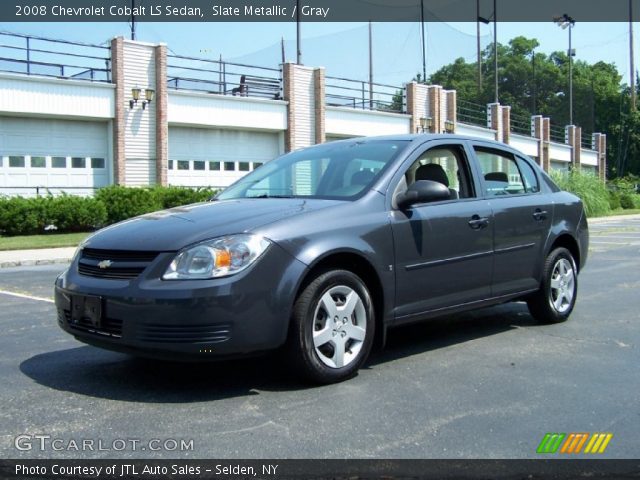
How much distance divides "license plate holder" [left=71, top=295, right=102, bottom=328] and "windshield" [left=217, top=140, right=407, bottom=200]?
1620 millimetres

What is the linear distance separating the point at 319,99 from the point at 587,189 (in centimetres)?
1425

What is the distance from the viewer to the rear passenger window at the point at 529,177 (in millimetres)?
6473

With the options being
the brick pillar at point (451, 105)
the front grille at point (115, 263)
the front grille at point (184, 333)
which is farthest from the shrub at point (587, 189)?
the front grille at point (184, 333)

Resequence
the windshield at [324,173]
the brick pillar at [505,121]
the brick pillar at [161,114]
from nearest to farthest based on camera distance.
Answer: the windshield at [324,173], the brick pillar at [161,114], the brick pillar at [505,121]

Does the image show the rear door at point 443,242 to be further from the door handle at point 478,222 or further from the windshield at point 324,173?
the windshield at point 324,173

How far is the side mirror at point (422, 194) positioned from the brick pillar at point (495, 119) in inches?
1795

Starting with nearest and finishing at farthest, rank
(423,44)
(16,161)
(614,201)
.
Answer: (16,161)
(614,201)
(423,44)

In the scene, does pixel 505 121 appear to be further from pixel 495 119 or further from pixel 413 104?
pixel 413 104

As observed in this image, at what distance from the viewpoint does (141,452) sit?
335 cm

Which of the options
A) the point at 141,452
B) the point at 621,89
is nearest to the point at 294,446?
the point at 141,452

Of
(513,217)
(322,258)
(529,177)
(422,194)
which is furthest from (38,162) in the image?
(322,258)

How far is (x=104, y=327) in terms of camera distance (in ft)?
13.8
